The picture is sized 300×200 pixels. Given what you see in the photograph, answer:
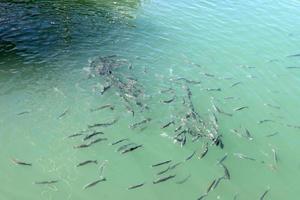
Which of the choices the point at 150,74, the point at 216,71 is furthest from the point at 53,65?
the point at 216,71

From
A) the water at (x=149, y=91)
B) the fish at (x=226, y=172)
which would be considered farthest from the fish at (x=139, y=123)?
the fish at (x=226, y=172)

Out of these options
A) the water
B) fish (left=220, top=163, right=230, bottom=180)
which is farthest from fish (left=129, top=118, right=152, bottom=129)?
fish (left=220, top=163, right=230, bottom=180)

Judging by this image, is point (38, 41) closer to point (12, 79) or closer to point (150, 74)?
point (12, 79)

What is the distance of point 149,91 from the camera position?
1764cm

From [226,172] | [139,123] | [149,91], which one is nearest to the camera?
[226,172]

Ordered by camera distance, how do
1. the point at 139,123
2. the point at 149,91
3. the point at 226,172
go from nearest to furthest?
the point at 226,172, the point at 139,123, the point at 149,91

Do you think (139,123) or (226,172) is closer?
(226,172)

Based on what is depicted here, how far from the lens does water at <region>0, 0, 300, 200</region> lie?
547 inches

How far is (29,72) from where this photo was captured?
59.4ft

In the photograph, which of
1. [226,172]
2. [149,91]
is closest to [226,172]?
[226,172]

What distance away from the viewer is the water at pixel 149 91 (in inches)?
547

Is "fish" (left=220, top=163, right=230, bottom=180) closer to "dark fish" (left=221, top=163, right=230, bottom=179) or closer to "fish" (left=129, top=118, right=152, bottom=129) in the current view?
"dark fish" (left=221, top=163, right=230, bottom=179)

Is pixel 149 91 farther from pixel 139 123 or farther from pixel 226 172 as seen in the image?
pixel 226 172

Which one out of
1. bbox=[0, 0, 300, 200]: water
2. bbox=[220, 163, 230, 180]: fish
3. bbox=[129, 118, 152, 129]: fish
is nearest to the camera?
bbox=[0, 0, 300, 200]: water
